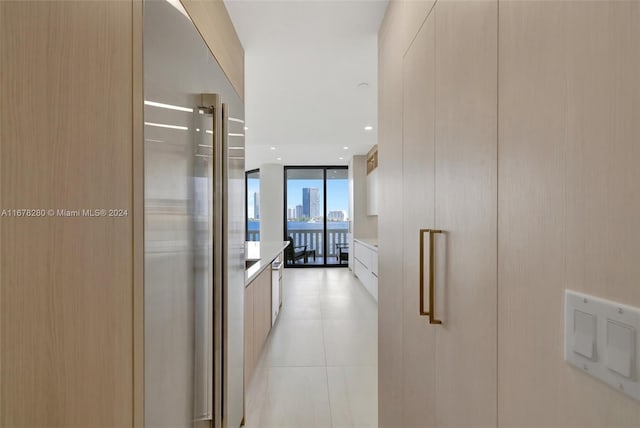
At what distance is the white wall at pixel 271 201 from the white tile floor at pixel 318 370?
3.47 meters

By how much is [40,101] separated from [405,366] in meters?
1.57

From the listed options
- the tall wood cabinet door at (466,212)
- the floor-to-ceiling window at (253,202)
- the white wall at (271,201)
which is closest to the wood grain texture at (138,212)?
the tall wood cabinet door at (466,212)

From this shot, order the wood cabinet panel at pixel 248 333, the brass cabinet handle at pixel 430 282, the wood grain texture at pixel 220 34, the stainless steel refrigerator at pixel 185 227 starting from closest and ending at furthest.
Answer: the stainless steel refrigerator at pixel 185 227
the brass cabinet handle at pixel 430 282
the wood grain texture at pixel 220 34
the wood cabinet panel at pixel 248 333

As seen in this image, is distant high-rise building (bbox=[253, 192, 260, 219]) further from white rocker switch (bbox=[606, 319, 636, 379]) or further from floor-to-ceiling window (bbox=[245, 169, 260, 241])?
white rocker switch (bbox=[606, 319, 636, 379])

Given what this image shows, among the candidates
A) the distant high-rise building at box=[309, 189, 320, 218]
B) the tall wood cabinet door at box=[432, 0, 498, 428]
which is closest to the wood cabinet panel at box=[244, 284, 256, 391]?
the tall wood cabinet door at box=[432, 0, 498, 428]

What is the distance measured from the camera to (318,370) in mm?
2775

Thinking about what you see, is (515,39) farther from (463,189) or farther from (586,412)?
(586,412)

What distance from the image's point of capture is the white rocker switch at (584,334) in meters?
0.50

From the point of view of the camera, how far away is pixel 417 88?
1.28 meters

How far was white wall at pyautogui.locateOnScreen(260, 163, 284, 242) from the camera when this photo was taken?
819cm

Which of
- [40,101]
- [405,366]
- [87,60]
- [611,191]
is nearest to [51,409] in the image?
[40,101]

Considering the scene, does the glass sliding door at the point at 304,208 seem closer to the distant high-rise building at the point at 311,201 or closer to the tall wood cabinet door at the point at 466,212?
the distant high-rise building at the point at 311,201

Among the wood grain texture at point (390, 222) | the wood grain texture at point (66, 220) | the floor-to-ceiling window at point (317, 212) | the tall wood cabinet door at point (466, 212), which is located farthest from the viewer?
the floor-to-ceiling window at point (317, 212)

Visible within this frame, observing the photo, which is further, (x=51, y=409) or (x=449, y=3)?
(x=449, y=3)
